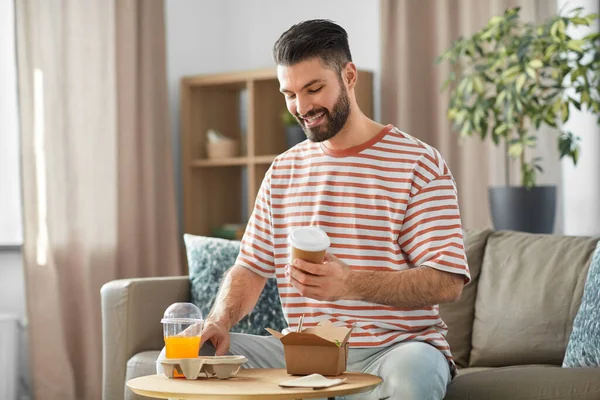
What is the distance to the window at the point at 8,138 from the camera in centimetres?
418

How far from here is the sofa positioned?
2.78m

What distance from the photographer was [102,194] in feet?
14.1

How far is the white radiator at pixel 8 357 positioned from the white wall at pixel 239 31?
123 cm

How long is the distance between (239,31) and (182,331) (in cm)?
341

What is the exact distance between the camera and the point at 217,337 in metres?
2.01

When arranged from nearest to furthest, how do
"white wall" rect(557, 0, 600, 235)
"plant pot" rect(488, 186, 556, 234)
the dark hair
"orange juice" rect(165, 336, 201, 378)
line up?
"orange juice" rect(165, 336, 201, 378), the dark hair, "plant pot" rect(488, 186, 556, 234), "white wall" rect(557, 0, 600, 235)

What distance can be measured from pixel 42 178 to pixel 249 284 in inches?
83.2

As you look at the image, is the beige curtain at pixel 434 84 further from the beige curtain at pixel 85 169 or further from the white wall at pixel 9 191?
the white wall at pixel 9 191

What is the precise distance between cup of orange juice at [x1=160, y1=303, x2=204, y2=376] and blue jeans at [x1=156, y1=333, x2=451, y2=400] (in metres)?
0.06

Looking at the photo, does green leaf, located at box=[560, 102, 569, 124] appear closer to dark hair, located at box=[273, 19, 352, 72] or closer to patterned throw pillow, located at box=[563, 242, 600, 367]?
patterned throw pillow, located at box=[563, 242, 600, 367]

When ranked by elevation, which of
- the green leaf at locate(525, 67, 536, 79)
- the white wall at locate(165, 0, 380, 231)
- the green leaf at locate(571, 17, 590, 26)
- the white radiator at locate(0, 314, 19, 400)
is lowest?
the white radiator at locate(0, 314, 19, 400)

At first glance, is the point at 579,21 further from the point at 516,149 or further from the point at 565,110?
the point at 516,149

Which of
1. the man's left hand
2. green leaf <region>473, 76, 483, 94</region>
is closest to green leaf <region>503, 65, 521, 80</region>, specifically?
green leaf <region>473, 76, 483, 94</region>

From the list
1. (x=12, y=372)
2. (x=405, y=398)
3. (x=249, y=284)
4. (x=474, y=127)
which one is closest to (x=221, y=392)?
(x=405, y=398)
